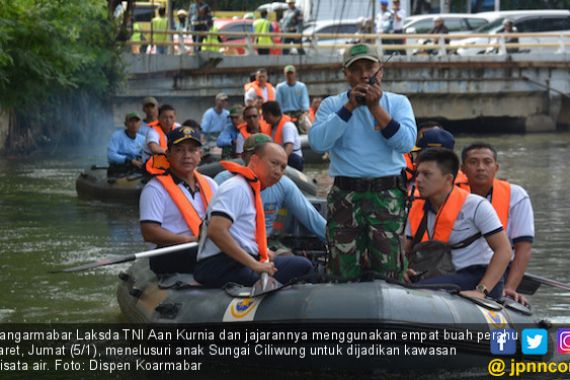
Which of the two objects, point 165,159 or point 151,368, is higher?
point 165,159

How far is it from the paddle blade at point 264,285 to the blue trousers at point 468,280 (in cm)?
104

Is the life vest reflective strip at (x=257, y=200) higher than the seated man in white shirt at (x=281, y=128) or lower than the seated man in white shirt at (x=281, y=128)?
higher

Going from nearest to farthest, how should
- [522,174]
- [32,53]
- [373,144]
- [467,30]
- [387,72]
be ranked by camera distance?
[373,144], [32,53], [522,174], [387,72], [467,30]

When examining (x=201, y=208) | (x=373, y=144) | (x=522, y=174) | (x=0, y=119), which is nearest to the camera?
(x=373, y=144)

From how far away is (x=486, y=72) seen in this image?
37062 millimetres

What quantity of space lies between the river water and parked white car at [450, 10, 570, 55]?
10164mm

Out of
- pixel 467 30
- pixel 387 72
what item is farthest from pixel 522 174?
pixel 467 30

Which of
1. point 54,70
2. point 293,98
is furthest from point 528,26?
point 54,70

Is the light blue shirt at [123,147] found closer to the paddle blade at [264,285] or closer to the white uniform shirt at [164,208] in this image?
the white uniform shirt at [164,208]

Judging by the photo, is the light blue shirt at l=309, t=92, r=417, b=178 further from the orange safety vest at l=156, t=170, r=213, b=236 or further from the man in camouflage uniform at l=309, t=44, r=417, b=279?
the orange safety vest at l=156, t=170, r=213, b=236

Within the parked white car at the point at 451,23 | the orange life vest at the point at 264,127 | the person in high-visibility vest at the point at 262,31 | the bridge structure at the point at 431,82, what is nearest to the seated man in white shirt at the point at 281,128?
the orange life vest at the point at 264,127

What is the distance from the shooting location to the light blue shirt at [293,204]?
34.9ft

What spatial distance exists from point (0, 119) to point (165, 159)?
17.7 m

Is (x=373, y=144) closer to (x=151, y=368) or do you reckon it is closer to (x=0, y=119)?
(x=151, y=368)
